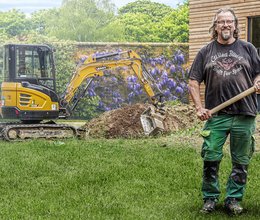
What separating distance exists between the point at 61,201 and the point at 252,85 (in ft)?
8.28

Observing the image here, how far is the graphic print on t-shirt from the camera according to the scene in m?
6.52

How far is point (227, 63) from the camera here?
21.4 ft

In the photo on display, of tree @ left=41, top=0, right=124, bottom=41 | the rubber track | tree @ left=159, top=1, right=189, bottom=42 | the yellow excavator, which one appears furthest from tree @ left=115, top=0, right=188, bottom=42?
the rubber track

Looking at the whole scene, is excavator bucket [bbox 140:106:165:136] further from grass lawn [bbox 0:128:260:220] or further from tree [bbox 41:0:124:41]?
tree [bbox 41:0:124:41]

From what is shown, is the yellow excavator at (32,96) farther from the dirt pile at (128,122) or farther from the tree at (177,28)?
the tree at (177,28)

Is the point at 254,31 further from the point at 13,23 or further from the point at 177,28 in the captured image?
the point at 13,23

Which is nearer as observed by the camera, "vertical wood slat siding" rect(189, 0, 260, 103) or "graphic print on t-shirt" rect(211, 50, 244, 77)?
"graphic print on t-shirt" rect(211, 50, 244, 77)

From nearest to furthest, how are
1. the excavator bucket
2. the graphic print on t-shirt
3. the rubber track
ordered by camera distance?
the graphic print on t-shirt < the rubber track < the excavator bucket

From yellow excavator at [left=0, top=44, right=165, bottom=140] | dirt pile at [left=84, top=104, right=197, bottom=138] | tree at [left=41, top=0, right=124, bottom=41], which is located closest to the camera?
yellow excavator at [left=0, top=44, right=165, bottom=140]

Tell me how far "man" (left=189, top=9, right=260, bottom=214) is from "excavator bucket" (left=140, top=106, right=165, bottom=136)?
910 cm

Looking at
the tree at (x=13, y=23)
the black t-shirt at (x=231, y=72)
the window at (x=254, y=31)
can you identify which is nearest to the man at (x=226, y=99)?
the black t-shirt at (x=231, y=72)

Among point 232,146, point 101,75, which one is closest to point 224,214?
point 232,146

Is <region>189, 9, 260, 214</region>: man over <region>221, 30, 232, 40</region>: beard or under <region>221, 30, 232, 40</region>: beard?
under

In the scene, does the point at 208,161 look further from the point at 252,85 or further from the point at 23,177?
the point at 23,177
